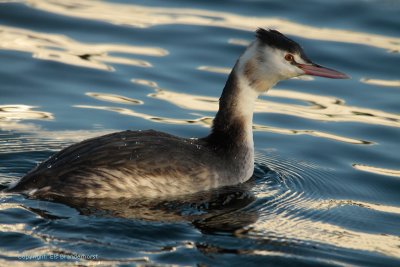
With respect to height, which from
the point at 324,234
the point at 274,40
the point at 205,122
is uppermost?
the point at 274,40

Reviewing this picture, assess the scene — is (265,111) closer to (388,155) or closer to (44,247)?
(388,155)

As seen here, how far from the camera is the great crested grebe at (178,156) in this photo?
9039 millimetres

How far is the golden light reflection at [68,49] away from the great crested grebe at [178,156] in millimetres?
3915

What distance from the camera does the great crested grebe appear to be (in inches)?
356

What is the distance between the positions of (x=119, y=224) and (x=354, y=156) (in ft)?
12.2

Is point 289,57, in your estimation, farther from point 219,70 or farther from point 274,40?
point 219,70

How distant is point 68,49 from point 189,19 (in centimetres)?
231

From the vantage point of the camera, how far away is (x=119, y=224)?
27.7 ft

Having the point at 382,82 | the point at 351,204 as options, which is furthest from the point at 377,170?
the point at 382,82

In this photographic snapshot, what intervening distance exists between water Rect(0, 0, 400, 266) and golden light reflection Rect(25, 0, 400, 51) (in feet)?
0.11

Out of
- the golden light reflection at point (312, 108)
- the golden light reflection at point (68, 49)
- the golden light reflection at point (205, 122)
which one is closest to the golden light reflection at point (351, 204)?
the golden light reflection at point (205, 122)

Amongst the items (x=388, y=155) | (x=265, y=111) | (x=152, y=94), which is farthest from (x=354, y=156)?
(x=152, y=94)

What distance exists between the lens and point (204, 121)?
12109 millimetres

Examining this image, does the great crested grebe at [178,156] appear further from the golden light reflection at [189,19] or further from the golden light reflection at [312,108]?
the golden light reflection at [189,19]
